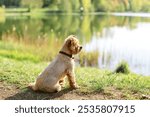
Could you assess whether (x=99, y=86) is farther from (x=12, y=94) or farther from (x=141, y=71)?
(x=141, y=71)

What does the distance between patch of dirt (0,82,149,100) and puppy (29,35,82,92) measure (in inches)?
4.6

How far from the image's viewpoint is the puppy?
6.50 meters

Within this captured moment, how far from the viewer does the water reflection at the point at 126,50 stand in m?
14.8

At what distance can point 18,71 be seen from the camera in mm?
7961

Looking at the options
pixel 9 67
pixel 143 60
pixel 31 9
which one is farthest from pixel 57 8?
pixel 9 67

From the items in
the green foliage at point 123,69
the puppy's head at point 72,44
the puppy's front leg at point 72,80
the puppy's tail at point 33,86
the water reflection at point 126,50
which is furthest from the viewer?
the water reflection at point 126,50

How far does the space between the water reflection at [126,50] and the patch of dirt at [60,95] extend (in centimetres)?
678

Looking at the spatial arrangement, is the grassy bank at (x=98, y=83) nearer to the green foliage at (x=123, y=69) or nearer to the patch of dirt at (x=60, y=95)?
the patch of dirt at (x=60, y=95)

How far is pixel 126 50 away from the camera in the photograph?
18.9 metres

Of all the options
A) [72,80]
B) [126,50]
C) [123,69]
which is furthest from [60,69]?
[126,50]

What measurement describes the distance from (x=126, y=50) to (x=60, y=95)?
498 inches

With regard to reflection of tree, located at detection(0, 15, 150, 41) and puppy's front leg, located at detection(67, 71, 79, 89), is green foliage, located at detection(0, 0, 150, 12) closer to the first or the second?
reflection of tree, located at detection(0, 15, 150, 41)

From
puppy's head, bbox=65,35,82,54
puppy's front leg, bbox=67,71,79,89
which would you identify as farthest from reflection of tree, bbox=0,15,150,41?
puppy's head, bbox=65,35,82,54

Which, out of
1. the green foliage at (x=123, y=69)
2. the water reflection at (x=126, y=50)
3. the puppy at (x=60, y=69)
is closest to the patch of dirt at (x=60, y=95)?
the puppy at (x=60, y=69)
